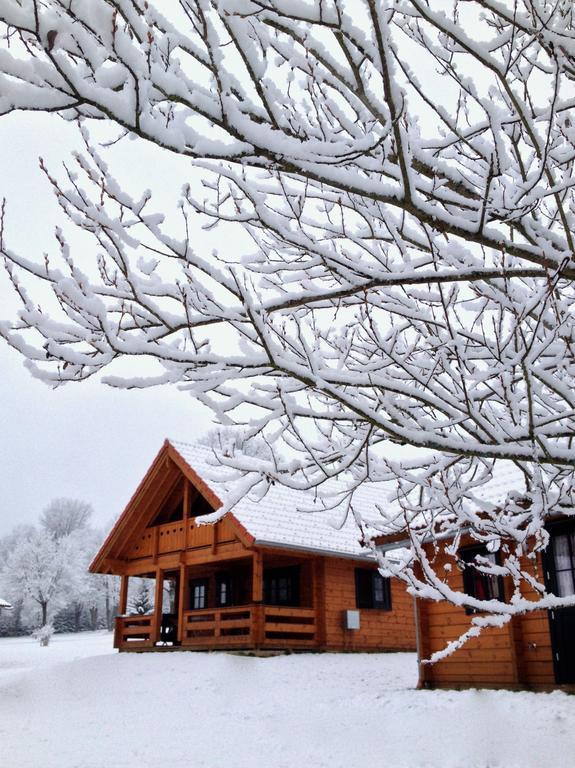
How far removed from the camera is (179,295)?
3.60m

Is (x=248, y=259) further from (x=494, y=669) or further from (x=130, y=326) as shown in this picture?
(x=494, y=669)

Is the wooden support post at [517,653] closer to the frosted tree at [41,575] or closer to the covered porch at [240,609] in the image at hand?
the covered porch at [240,609]

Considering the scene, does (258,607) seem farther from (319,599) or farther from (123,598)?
(123,598)

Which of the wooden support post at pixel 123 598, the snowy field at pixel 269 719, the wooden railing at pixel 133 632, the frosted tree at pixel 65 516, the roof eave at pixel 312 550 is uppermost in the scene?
the frosted tree at pixel 65 516

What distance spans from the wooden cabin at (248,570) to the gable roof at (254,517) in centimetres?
4

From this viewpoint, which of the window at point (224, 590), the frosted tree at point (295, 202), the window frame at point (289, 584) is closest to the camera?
the frosted tree at point (295, 202)

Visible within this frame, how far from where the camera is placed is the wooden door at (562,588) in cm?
1023

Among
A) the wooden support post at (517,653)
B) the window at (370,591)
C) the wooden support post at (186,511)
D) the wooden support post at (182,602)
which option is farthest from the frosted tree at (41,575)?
the wooden support post at (517,653)

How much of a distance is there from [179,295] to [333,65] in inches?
55.9

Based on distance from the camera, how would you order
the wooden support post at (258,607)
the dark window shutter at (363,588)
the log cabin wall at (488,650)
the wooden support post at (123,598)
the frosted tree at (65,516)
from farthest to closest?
the frosted tree at (65,516) → the wooden support post at (123,598) → the dark window shutter at (363,588) → the wooden support post at (258,607) → the log cabin wall at (488,650)

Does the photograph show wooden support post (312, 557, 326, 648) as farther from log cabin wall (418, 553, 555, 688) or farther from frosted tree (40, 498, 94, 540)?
frosted tree (40, 498, 94, 540)

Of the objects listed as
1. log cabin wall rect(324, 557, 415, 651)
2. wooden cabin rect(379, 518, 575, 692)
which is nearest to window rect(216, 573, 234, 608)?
log cabin wall rect(324, 557, 415, 651)

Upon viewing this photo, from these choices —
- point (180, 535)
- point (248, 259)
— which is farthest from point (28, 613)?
point (248, 259)

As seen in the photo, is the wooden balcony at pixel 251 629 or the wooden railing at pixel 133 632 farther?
the wooden railing at pixel 133 632
